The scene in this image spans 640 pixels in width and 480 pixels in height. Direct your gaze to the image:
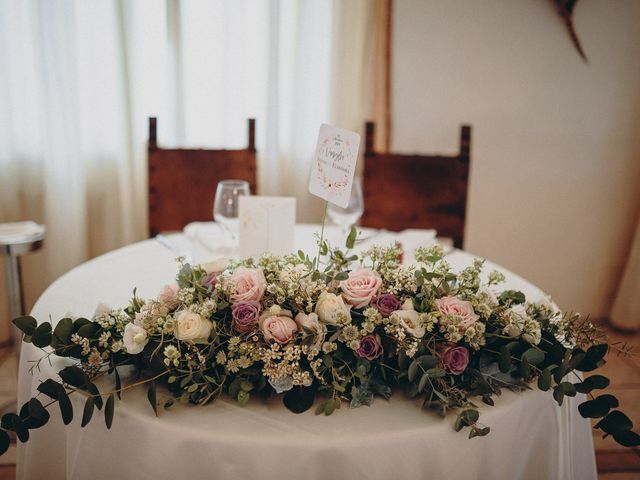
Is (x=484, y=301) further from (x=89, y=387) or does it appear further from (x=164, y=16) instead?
(x=164, y=16)

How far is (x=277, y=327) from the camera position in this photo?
2.69ft

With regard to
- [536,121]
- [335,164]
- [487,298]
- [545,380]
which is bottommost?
[545,380]

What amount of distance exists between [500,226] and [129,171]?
6.32 ft

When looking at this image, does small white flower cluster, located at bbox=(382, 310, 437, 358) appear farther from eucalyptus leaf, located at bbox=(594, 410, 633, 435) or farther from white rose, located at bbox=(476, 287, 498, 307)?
eucalyptus leaf, located at bbox=(594, 410, 633, 435)

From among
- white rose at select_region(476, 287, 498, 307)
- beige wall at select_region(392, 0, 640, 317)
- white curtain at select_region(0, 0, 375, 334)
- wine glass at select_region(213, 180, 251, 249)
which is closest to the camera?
white rose at select_region(476, 287, 498, 307)

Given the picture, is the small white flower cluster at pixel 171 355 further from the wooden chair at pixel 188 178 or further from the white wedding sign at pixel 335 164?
the wooden chair at pixel 188 178

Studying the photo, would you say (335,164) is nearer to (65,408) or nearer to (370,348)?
(370,348)

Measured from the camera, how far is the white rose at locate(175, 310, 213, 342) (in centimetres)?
81

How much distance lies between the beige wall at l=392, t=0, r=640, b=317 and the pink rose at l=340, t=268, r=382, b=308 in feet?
6.75

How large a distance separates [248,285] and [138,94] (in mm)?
1988

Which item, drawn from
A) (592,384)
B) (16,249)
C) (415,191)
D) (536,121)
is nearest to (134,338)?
(592,384)

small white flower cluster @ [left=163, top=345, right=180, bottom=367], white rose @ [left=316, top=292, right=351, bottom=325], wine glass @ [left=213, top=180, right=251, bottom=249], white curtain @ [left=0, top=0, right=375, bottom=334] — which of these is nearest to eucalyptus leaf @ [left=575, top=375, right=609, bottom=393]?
white rose @ [left=316, top=292, right=351, bottom=325]

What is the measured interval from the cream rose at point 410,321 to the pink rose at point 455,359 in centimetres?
5

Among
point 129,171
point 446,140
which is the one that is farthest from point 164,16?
point 446,140
